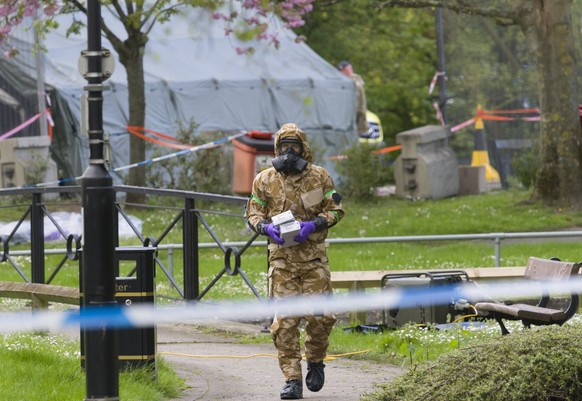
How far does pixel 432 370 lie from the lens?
7340 mm

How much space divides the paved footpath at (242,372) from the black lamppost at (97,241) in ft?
5.19

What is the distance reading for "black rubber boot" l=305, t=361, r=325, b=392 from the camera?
9.26 metres

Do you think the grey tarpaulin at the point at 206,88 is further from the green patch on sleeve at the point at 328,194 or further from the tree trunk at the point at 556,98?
the green patch on sleeve at the point at 328,194

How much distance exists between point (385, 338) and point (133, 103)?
16.0 metres

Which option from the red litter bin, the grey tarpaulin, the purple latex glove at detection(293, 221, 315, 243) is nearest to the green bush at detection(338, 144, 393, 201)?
the grey tarpaulin

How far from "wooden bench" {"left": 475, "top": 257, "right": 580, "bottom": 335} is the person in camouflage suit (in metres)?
1.37

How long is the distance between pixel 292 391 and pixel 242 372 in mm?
1316

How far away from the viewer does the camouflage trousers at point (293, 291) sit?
9203 mm

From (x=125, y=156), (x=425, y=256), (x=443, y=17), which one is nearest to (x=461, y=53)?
(x=443, y=17)

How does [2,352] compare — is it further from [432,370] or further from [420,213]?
[420,213]

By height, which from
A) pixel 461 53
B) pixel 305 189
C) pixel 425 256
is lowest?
pixel 425 256

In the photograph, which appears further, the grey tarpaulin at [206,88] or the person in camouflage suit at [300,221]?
the grey tarpaulin at [206,88]

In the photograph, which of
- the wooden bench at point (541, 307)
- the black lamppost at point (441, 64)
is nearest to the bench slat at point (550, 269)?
the wooden bench at point (541, 307)

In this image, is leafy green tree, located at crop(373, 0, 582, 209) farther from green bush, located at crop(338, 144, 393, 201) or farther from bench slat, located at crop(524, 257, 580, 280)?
bench slat, located at crop(524, 257, 580, 280)
